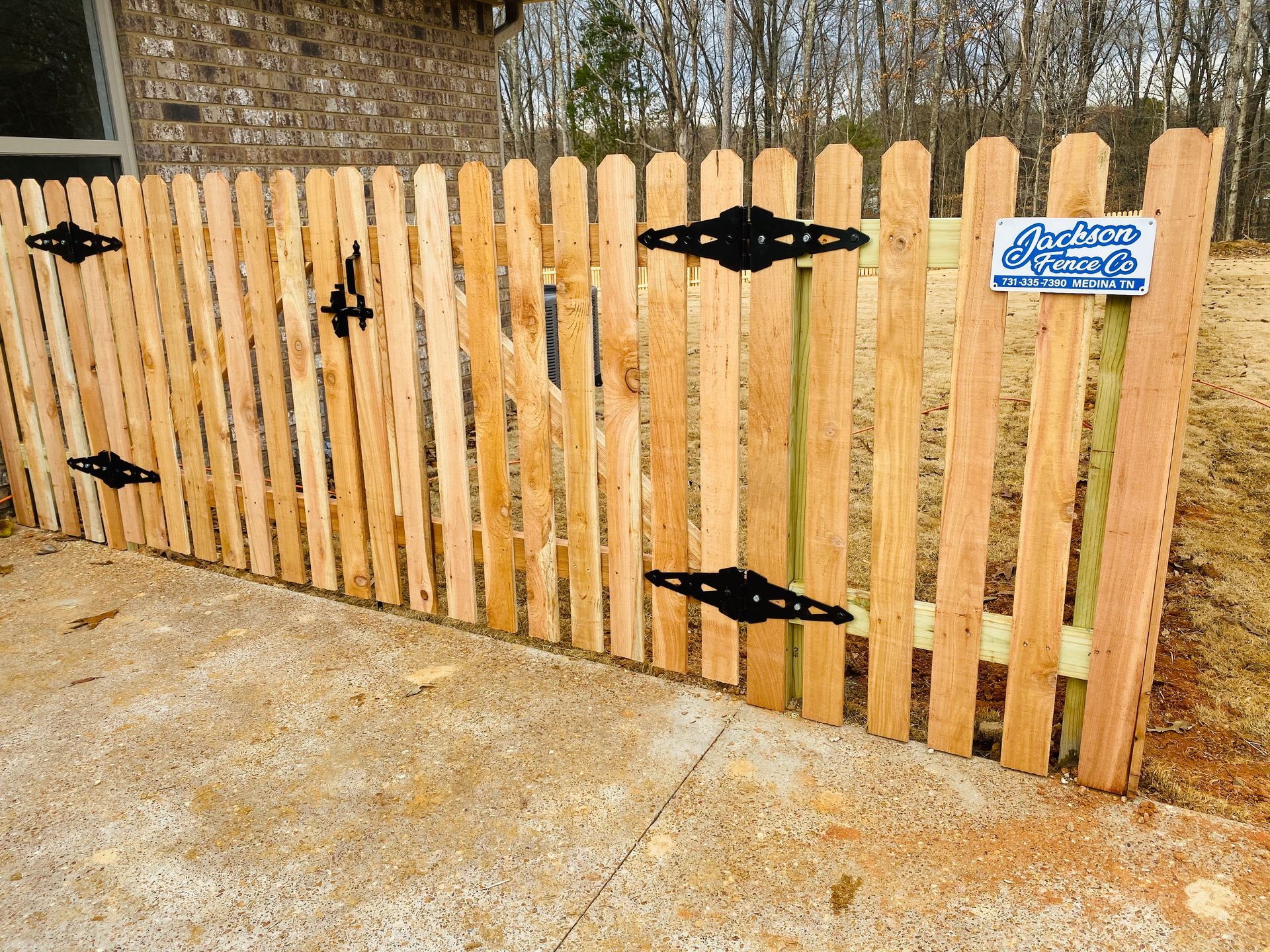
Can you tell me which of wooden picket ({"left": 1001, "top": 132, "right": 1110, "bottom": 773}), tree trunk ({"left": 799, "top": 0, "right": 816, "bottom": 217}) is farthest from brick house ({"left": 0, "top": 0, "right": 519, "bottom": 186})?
tree trunk ({"left": 799, "top": 0, "right": 816, "bottom": 217})

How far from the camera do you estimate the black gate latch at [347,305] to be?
342 centimetres

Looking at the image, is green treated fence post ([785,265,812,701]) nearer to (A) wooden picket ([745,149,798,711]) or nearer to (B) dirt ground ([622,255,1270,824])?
(A) wooden picket ([745,149,798,711])

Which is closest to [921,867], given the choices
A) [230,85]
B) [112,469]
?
[112,469]

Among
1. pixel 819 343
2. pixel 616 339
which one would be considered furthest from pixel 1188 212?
pixel 616 339

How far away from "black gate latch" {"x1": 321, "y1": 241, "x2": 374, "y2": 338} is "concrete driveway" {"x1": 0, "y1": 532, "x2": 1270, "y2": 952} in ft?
4.11

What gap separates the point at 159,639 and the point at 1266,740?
3797 mm

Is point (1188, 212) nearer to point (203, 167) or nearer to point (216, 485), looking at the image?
point (216, 485)

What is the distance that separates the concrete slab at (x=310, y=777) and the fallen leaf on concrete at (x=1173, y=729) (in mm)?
1306

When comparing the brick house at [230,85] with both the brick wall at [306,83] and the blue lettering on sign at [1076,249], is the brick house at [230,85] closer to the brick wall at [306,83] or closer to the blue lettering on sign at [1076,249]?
the brick wall at [306,83]

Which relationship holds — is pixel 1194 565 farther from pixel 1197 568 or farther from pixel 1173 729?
pixel 1173 729

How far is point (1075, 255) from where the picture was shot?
2.20 meters

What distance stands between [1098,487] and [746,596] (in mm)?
1057

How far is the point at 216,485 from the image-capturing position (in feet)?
13.4

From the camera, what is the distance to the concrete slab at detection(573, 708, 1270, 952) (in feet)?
6.60
